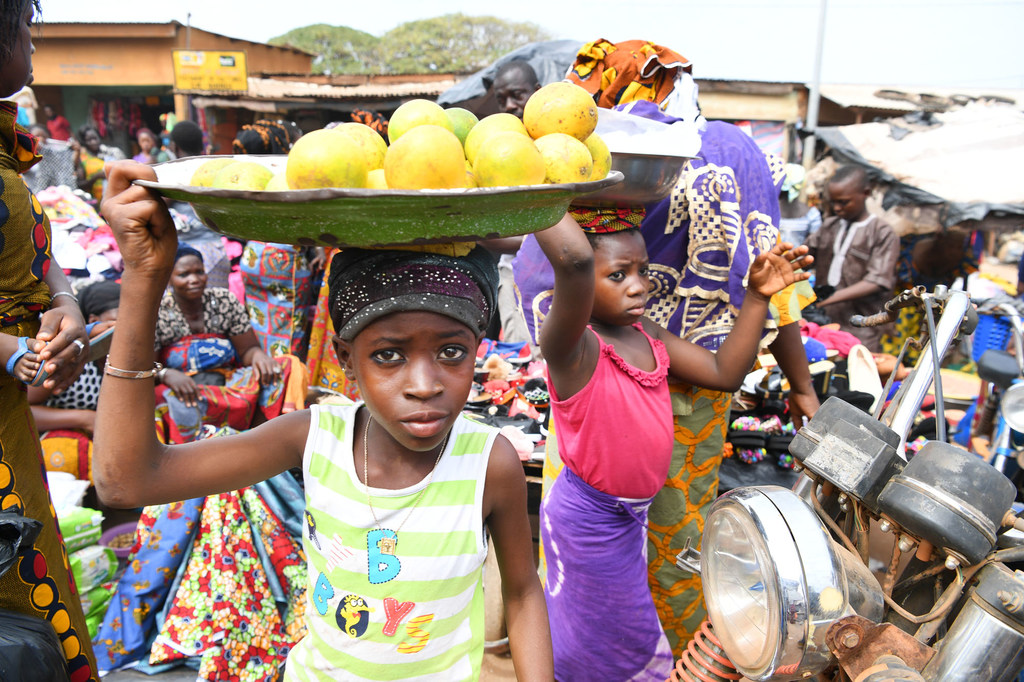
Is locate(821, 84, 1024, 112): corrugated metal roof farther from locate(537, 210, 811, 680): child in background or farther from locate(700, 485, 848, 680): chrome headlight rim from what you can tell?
locate(700, 485, 848, 680): chrome headlight rim

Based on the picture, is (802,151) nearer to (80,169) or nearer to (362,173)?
(362,173)

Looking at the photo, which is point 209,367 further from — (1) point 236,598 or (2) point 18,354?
(2) point 18,354

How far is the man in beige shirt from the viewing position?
5738 millimetres

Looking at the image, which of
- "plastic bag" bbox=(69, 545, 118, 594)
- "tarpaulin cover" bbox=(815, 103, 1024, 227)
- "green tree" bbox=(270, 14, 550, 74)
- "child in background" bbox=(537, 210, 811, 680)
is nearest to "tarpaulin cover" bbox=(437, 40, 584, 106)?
"tarpaulin cover" bbox=(815, 103, 1024, 227)

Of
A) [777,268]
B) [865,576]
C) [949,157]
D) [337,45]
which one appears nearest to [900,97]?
[949,157]

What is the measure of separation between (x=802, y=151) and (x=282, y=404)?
9.22m

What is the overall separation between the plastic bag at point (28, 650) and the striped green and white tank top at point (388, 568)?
1.90 feet

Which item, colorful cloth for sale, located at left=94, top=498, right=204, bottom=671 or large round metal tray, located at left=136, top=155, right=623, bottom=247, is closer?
large round metal tray, located at left=136, top=155, right=623, bottom=247

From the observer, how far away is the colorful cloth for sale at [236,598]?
8.79 ft

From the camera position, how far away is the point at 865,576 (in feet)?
3.83

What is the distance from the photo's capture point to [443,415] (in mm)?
1306

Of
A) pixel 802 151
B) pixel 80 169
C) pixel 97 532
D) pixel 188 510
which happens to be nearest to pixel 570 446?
pixel 188 510

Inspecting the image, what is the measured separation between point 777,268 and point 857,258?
15.2 feet

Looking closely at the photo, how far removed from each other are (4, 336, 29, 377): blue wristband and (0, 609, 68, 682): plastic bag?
60cm
